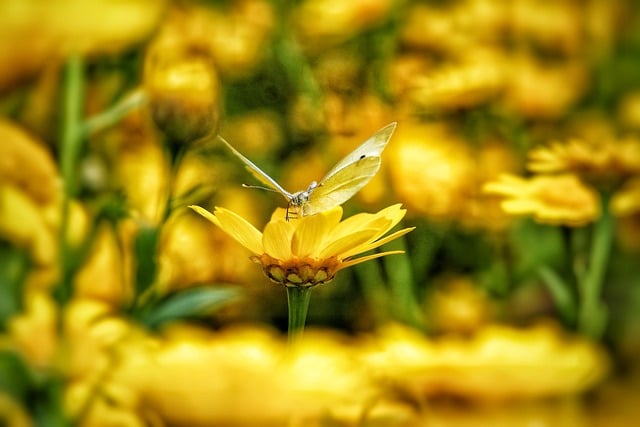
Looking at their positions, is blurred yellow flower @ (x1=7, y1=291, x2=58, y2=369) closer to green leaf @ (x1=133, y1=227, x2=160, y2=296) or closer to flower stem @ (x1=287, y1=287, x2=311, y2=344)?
green leaf @ (x1=133, y1=227, x2=160, y2=296)

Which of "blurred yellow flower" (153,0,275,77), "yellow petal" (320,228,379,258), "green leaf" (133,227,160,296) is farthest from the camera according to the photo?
"blurred yellow flower" (153,0,275,77)

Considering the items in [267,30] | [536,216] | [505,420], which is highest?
[267,30]

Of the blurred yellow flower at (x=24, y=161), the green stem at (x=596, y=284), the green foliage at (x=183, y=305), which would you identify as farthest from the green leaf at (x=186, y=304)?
the green stem at (x=596, y=284)

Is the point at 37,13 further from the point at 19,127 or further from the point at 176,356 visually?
the point at 176,356

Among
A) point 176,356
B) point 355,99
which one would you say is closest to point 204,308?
point 176,356

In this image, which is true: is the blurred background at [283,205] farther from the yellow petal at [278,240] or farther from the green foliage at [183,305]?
the yellow petal at [278,240]

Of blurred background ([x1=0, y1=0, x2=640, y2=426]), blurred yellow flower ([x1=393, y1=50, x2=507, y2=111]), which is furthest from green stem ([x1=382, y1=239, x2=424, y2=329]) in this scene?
blurred yellow flower ([x1=393, y1=50, x2=507, y2=111])

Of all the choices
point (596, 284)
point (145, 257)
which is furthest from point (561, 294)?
point (145, 257)
